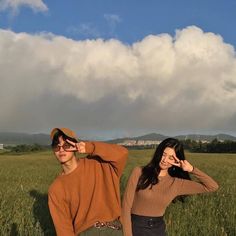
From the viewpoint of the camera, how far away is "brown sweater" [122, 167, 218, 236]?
241 inches

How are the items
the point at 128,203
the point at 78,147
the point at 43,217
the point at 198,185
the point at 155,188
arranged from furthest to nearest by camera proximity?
1. the point at 43,217
2. the point at 198,185
3. the point at 155,188
4. the point at 128,203
5. the point at 78,147

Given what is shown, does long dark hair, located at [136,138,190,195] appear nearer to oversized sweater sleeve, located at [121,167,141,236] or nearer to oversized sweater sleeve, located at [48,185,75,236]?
oversized sweater sleeve, located at [121,167,141,236]

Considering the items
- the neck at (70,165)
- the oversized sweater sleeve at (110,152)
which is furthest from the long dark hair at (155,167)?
the neck at (70,165)

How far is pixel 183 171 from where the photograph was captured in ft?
21.1

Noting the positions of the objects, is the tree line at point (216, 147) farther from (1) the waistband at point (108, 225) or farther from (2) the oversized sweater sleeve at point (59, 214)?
(2) the oversized sweater sleeve at point (59, 214)

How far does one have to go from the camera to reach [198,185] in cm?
634

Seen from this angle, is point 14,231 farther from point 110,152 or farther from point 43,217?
point 110,152

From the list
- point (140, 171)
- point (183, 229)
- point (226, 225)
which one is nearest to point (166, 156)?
point (140, 171)

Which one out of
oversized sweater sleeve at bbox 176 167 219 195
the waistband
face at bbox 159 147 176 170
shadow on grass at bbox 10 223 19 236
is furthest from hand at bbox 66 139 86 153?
shadow on grass at bbox 10 223 19 236

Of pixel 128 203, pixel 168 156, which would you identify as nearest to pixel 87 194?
pixel 128 203

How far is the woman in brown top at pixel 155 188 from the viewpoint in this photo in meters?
6.11

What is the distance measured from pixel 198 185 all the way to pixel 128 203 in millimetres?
1035

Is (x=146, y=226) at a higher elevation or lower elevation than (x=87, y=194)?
lower

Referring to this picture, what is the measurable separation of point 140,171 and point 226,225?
5.07 meters
